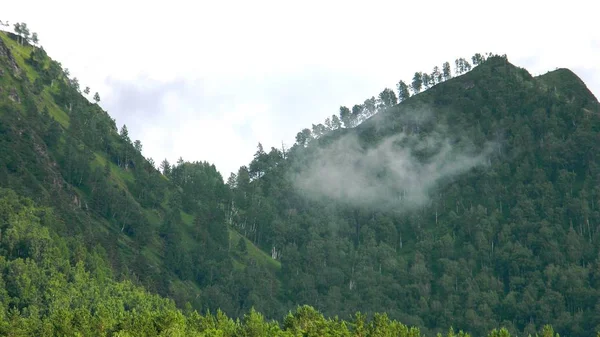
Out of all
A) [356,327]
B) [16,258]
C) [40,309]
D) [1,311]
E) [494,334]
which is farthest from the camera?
[16,258]

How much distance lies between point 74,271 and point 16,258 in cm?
1429

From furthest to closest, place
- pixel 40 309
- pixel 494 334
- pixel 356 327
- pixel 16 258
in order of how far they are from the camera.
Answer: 1. pixel 16 258
2. pixel 40 309
3. pixel 356 327
4. pixel 494 334

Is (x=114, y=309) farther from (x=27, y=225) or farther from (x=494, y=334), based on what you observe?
(x=494, y=334)

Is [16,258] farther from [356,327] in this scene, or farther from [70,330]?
[356,327]

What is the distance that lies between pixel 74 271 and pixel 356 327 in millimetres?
87024

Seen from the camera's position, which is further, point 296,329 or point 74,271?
point 74,271

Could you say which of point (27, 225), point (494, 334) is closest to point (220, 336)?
point (494, 334)

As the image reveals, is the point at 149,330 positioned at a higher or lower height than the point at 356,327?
higher

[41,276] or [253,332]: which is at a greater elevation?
[41,276]

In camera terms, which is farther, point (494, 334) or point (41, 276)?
point (41, 276)

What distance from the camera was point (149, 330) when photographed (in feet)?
427

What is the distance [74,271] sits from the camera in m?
194

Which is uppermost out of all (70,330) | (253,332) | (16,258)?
(16,258)

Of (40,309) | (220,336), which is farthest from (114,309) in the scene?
(220,336)
